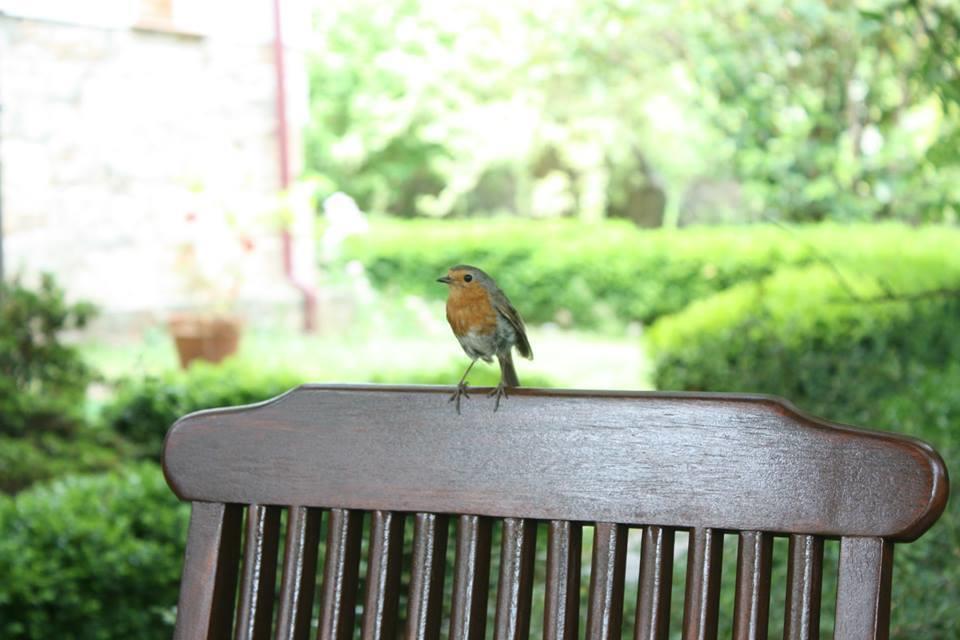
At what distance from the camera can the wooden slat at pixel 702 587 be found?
2.92 ft

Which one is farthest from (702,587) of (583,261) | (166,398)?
(583,261)

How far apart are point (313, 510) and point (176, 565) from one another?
2127 millimetres

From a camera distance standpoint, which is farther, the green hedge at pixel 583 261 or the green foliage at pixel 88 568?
the green hedge at pixel 583 261

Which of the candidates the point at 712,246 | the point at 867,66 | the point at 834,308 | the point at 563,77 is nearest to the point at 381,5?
the point at 563,77

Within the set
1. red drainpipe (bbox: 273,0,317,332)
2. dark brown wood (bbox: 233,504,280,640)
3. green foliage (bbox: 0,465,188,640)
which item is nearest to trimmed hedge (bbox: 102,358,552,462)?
green foliage (bbox: 0,465,188,640)

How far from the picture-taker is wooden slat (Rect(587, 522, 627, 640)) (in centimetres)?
91

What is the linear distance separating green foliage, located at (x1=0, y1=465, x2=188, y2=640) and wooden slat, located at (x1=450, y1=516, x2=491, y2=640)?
1.97 metres

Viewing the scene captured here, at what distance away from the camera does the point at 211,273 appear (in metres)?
9.27

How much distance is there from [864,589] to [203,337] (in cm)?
811

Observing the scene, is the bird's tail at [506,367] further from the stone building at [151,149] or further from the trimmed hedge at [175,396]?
the stone building at [151,149]

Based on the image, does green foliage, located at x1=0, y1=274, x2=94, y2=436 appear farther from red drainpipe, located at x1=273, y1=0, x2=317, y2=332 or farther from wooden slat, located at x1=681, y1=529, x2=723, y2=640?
red drainpipe, located at x1=273, y1=0, x2=317, y2=332

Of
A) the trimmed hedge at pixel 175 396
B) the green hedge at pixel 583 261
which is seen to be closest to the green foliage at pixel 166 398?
the trimmed hedge at pixel 175 396

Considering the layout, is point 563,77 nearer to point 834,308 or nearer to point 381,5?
point 381,5

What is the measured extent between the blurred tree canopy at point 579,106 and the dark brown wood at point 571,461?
5.76 m
